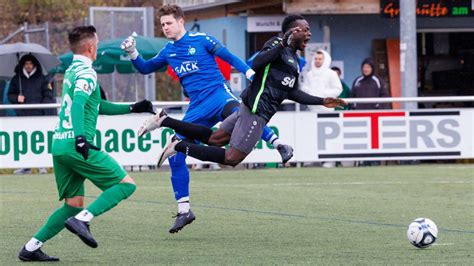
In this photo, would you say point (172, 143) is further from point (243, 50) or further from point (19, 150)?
point (243, 50)

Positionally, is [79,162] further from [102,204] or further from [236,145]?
[236,145]

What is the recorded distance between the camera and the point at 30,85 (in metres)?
22.3

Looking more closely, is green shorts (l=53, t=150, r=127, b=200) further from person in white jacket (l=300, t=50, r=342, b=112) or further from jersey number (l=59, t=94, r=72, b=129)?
person in white jacket (l=300, t=50, r=342, b=112)

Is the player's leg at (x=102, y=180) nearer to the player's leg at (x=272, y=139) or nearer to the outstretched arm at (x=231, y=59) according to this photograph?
the player's leg at (x=272, y=139)

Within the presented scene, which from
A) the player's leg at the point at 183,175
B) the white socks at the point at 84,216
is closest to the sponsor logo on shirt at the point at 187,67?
the player's leg at the point at 183,175

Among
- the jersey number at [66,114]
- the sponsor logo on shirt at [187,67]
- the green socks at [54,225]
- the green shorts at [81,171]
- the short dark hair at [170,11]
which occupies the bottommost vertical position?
the green socks at [54,225]

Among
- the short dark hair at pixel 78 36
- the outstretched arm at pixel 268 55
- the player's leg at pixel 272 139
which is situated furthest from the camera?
the player's leg at pixel 272 139

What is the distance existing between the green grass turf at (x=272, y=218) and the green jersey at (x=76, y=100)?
0.94 m

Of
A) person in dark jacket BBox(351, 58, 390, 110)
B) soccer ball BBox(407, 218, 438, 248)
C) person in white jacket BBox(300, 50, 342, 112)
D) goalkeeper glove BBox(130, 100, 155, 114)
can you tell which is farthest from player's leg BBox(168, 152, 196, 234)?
person in dark jacket BBox(351, 58, 390, 110)

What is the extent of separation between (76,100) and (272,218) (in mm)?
4330

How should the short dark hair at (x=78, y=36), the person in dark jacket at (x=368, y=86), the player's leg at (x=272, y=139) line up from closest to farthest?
the short dark hair at (x=78, y=36) → the player's leg at (x=272, y=139) → the person in dark jacket at (x=368, y=86)

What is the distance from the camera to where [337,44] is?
28.0 m

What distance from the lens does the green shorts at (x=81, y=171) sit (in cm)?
966

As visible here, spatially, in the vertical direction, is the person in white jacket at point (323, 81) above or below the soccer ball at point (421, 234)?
above
